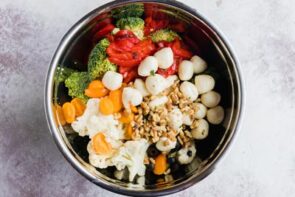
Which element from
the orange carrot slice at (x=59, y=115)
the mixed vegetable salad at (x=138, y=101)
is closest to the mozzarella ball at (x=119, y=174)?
the mixed vegetable salad at (x=138, y=101)

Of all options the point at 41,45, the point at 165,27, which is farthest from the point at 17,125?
the point at 165,27

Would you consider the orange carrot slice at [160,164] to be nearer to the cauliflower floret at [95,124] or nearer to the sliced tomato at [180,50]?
the cauliflower floret at [95,124]

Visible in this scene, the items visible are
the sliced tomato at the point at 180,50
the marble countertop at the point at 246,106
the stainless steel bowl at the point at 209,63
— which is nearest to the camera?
the stainless steel bowl at the point at 209,63

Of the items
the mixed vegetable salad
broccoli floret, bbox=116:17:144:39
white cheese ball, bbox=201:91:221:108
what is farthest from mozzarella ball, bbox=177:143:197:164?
broccoli floret, bbox=116:17:144:39

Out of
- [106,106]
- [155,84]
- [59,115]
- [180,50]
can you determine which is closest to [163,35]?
[180,50]

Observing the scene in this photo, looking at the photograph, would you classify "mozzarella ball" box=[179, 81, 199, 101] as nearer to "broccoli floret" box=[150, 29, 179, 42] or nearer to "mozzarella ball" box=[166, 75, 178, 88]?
"mozzarella ball" box=[166, 75, 178, 88]

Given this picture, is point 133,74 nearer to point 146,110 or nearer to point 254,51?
point 146,110
